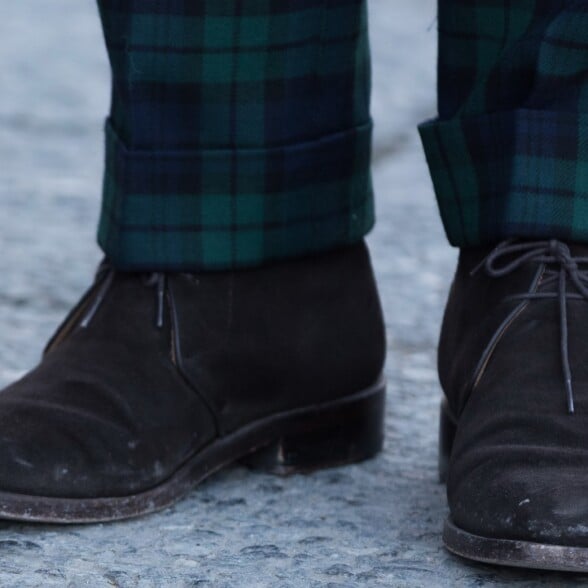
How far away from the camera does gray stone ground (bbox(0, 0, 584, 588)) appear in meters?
1.00

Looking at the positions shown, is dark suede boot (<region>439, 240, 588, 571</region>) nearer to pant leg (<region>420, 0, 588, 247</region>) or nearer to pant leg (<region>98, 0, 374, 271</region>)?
pant leg (<region>420, 0, 588, 247</region>)

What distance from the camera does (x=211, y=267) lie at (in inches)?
46.1

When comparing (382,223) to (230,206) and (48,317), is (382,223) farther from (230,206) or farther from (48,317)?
(230,206)

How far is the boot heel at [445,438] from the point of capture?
118 cm

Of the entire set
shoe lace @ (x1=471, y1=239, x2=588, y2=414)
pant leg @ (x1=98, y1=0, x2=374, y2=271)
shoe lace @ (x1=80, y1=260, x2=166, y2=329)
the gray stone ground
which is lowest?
the gray stone ground

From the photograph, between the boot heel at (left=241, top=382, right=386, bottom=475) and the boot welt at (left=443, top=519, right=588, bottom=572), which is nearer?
the boot welt at (left=443, top=519, right=588, bottom=572)

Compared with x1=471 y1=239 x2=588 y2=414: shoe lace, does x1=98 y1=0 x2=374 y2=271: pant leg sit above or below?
above

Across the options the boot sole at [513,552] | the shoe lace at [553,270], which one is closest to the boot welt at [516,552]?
the boot sole at [513,552]

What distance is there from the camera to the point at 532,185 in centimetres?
107

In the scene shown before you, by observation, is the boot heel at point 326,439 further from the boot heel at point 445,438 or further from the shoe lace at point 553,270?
the shoe lace at point 553,270

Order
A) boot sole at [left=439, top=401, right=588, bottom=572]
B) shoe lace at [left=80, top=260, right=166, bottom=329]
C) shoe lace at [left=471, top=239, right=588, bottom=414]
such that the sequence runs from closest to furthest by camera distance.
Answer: boot sole at [left=439, top=401, right=588, bottom=572] → shoe lace at [left=471, top=239, right=588, bottom=414] → shoe lace at [left=80, top=260, right=166, bottom=329]

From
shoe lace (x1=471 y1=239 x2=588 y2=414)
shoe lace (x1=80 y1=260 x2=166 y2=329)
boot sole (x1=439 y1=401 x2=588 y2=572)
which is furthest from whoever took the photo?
shoe lace (x1=80 y1=260 x2=166 y2=329)

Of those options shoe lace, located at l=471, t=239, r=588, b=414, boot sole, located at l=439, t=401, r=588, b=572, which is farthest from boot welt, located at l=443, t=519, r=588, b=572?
shoe lace, located at l=471, t=239, r=588, b=414

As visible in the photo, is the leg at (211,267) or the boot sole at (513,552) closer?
the boot sole at (513,552)
